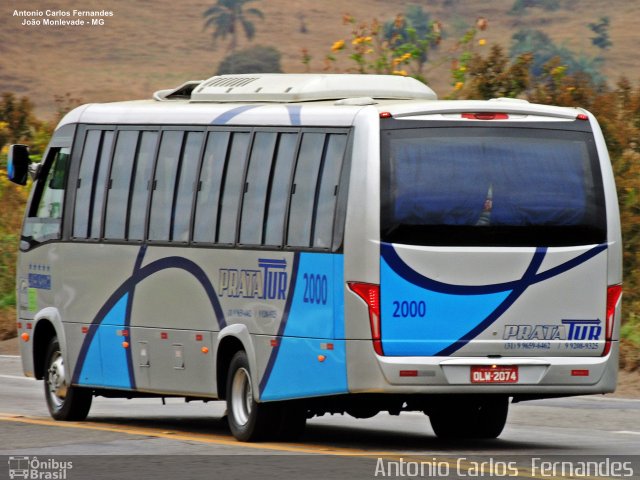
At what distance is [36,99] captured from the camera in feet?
279

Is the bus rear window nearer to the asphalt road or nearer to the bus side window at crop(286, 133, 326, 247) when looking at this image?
the bus side window at crop(286, 133, 326, 247)

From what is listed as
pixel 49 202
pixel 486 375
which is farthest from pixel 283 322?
pixel 49 202

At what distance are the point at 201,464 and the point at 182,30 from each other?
89.6m

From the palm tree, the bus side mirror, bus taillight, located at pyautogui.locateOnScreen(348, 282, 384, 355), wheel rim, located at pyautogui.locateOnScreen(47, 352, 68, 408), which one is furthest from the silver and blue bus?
the palm tree

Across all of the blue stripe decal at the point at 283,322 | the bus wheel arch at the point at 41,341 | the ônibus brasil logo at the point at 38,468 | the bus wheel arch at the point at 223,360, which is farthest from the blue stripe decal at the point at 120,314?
the ônibus brasil logo at the point at 38,468

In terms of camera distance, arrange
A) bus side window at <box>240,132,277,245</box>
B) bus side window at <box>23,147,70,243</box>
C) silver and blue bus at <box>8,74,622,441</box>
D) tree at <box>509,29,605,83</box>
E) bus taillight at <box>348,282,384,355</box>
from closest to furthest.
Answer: bus taillight at <box>348,282,384,355</box>, silver and blue bus at <box>8,74,622,441</box>, bus side window at <box>240,132,277,245</box>, bus side window at <box>23,147,70,243</box>, tree at <box>509,29,605,83</box>

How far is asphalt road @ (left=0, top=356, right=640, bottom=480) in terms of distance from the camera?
11719 millimetres

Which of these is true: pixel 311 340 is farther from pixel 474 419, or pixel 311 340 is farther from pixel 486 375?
pixel 474 419

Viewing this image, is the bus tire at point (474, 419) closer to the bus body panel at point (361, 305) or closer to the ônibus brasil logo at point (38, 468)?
the bus body panel at point (361, 305)

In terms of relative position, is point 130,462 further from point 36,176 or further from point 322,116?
point 36,176

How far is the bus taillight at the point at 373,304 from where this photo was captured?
41.9ft

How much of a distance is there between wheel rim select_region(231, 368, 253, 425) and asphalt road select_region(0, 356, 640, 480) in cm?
22

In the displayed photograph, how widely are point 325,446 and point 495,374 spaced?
59.8 inches

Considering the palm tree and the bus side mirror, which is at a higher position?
the palm tree
